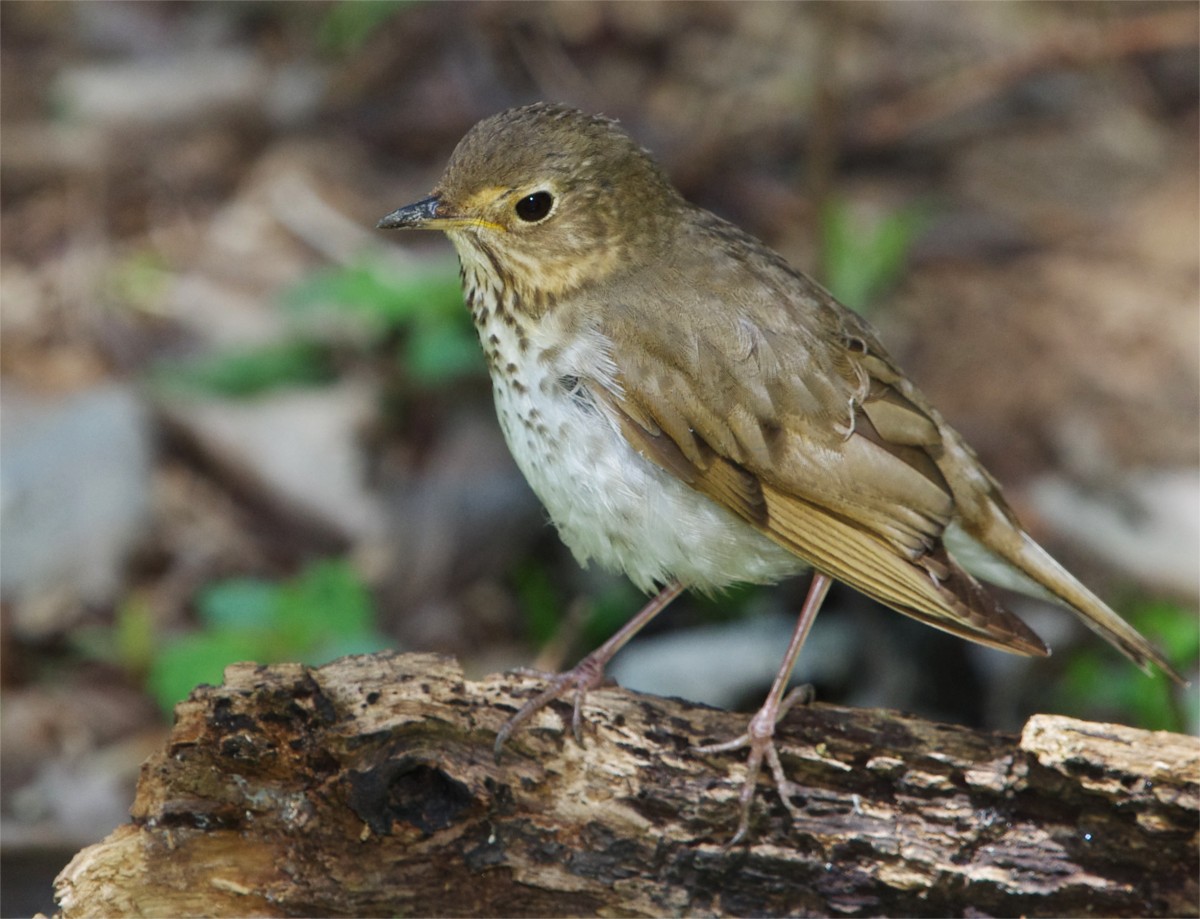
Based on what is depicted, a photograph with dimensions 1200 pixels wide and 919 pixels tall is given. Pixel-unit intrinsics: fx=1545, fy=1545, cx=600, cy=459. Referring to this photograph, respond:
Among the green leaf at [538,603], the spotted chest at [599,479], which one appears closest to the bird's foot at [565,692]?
the spotted chest at [599,479]

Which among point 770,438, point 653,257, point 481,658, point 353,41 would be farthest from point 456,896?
point 353,41

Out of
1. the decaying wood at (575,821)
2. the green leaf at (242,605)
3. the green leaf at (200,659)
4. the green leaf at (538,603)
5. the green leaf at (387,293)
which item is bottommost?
the decaying wood at (575,821)

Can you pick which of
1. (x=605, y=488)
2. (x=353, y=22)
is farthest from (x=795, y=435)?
(x=353, y=22)

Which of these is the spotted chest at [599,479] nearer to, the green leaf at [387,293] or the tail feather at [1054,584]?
the tail feather at [1054,584]

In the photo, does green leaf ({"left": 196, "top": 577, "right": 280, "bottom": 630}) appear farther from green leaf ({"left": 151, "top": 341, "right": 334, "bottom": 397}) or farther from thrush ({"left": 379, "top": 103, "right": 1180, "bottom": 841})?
thrush ({"left": 379, "top": 103, "right": 1180, "bottom": 841})

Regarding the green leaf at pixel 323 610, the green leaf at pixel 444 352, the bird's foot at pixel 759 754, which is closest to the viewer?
the bird's foot at pixel 759 754

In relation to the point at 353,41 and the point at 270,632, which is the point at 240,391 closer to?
the point at 270,632
